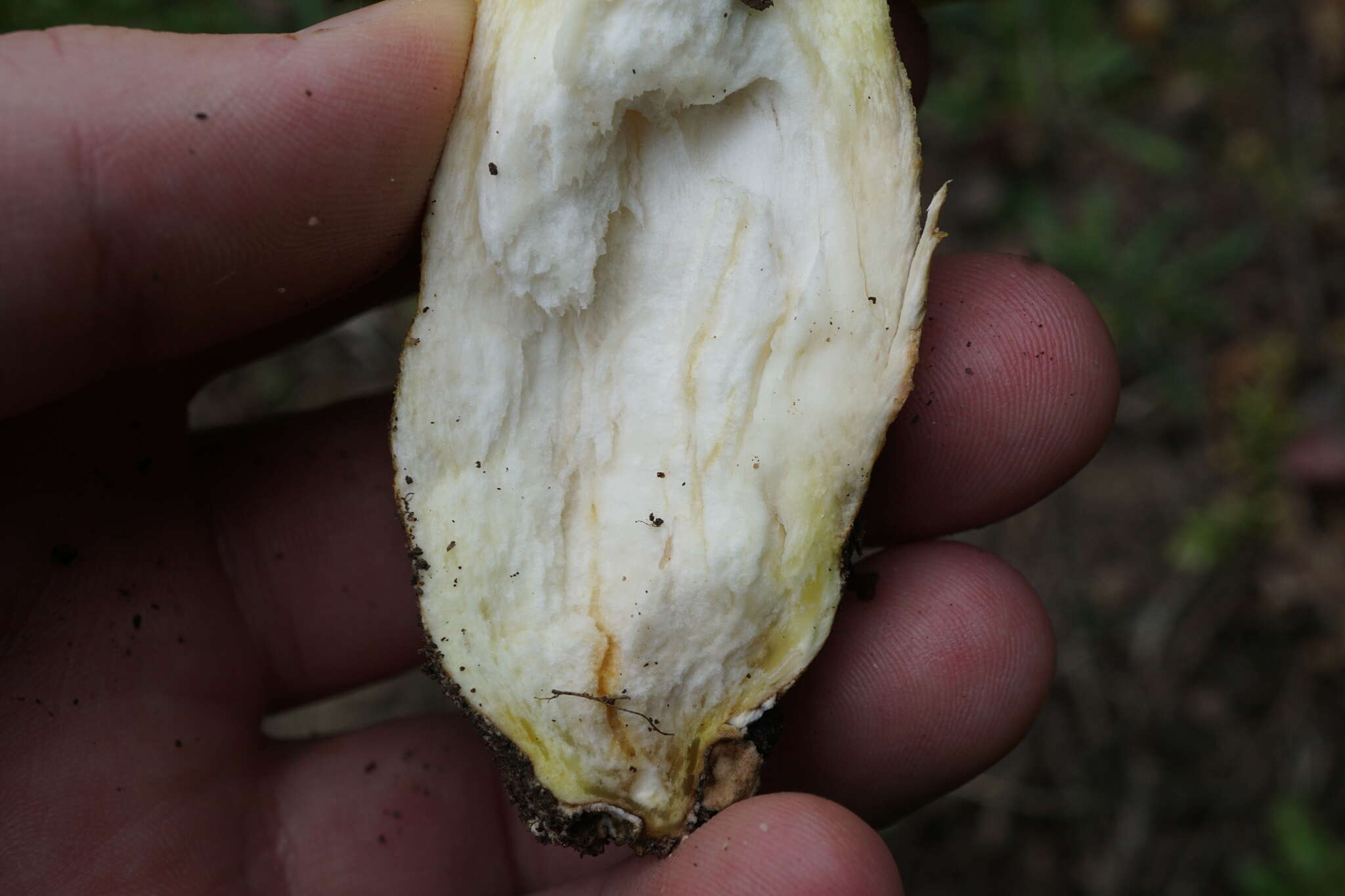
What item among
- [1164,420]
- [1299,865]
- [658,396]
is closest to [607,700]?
[658,396]

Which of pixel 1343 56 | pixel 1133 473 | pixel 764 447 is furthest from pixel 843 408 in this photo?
pixel 1343 56

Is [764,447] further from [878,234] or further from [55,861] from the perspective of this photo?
[55,861]

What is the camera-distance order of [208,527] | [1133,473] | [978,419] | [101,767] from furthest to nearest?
[1133,473] < [208,527] < [978,419] < [101,767]

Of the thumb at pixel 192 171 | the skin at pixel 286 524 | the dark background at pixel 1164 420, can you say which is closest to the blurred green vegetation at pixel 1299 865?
the dark background at pixel 1164 420

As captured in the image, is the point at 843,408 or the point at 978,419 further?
the point at 978,419

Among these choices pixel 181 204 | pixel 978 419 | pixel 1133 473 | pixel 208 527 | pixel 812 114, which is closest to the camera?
pixel 181 204

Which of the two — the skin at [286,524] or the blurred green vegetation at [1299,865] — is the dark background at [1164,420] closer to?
the blurred green vegetation at [1299,865]

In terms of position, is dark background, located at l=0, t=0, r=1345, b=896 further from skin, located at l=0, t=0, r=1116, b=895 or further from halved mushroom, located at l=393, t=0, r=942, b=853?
halved mushroom, located at l=393, t=0, r=942, b=853

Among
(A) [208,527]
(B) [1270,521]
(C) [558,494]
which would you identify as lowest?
(B) [1270,521]
